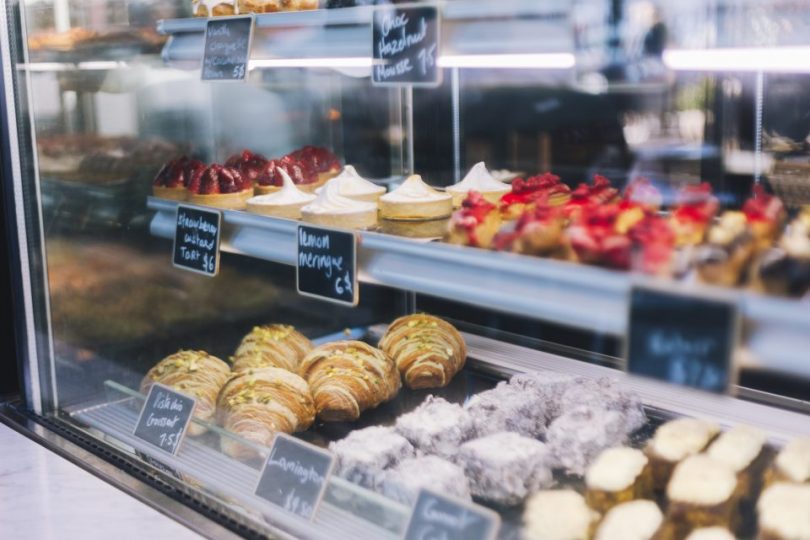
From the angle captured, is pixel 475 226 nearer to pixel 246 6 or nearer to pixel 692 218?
pixel 692 218

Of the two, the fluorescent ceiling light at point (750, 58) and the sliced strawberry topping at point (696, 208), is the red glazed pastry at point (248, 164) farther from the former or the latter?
the fluorescent ceiling light at point (750, 58)

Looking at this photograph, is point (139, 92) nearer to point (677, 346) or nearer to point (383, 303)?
point (383, 303)

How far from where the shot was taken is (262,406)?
1659mm

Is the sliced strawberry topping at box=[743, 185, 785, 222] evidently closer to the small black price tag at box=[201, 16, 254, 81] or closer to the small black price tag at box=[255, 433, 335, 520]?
the small black price tag at box=[255, 433, 335, 520]

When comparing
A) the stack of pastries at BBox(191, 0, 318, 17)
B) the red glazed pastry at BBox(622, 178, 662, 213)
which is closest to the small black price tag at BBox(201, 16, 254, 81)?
the stack of pastries at BBox(191, 0, 318, 17)

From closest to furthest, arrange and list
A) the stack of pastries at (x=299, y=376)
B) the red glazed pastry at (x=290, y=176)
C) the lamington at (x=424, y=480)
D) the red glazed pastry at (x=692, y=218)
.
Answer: the red glazed pastry at (x=692, y=218), the lamington at (x=424, y=480), the stack of pastries at (x=299, y=376), the red glazed pastry at (x=290, y=176)

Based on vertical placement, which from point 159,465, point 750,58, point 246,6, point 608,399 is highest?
point 246,6

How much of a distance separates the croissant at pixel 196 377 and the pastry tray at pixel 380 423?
7cm

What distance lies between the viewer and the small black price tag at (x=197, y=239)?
5.25 feet

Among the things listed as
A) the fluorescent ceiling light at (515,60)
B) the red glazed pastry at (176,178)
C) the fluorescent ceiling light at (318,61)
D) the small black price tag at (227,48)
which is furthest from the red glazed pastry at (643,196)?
the red glazed pastry at (176,178)

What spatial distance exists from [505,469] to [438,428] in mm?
200

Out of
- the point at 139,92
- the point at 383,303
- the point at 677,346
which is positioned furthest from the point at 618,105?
the point at 677,346

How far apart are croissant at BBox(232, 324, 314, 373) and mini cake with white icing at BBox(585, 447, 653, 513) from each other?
2.61 ft

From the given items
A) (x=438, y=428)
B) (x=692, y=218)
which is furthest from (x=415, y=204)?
(x=692, y=218)
